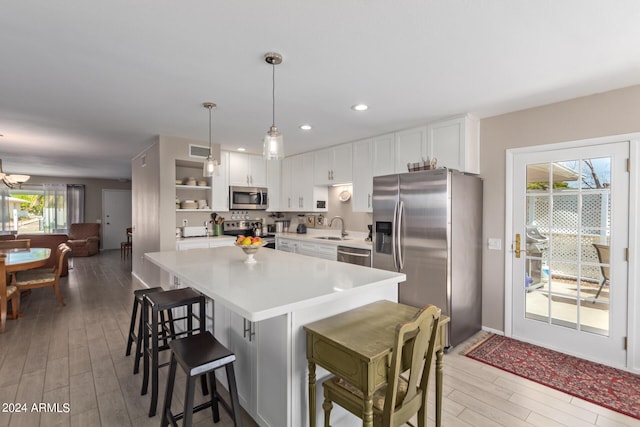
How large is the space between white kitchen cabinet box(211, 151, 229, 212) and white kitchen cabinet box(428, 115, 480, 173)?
3.36 metres

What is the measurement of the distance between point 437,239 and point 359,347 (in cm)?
199

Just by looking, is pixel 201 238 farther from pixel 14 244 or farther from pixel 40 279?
pixel 14 244

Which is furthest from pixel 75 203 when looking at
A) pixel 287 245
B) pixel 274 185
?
pixel 287 245

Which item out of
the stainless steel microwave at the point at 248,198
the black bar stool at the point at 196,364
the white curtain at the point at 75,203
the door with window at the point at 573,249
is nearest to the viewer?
the black bar stool at the point at 196,364

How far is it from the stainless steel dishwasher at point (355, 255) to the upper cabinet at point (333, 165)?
1121mm

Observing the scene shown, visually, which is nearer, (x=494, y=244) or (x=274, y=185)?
(x=494, y=244)

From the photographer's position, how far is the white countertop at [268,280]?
152cm

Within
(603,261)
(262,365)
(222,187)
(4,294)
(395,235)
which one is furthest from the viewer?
(222,187)

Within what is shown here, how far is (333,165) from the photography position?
4.97 meters

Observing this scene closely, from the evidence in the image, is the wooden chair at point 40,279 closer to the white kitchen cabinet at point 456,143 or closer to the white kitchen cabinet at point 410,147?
the white kitchen cabinet at point 410,147

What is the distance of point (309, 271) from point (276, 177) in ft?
12.8

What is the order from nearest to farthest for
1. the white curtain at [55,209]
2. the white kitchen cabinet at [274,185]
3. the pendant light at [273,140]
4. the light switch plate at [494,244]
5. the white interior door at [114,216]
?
the pendant light at [273,140], the light switch plate at [494,244], the white kitchen cabinet at [274,185], the white curtain at [55,209], the white interior door at [114,216]

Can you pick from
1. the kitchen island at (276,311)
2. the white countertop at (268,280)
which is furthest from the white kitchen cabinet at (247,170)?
the kitchen island at (276,311)

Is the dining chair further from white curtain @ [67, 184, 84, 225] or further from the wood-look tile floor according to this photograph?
white curtain @ [67, 184, 84, 225]
